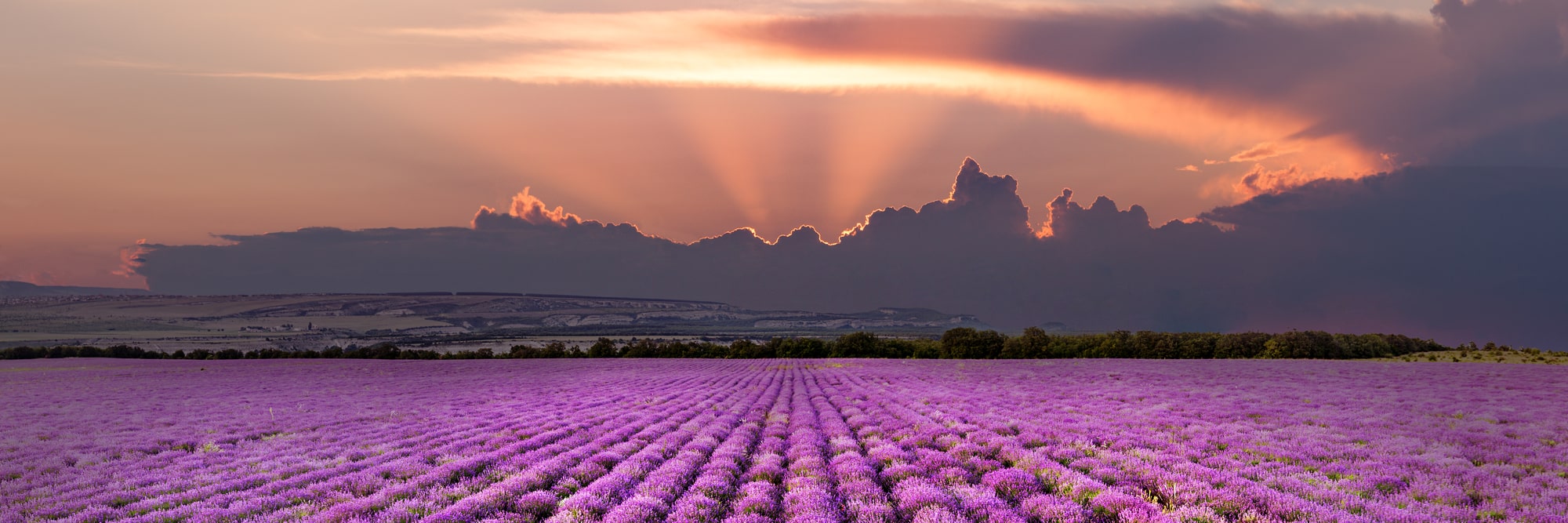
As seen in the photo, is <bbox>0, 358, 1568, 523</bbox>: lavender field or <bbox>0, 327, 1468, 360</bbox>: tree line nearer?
<bbox>0, 358, 1568, 523</bbox>: lavender field

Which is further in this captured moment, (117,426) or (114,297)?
(114,297)

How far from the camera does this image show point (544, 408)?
22.5 metres

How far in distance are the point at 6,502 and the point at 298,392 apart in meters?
26.1

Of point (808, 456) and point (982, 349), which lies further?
point (982, 349)

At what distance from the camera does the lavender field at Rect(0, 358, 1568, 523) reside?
8.23 meters

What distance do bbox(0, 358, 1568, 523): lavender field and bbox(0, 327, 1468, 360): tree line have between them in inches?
1870

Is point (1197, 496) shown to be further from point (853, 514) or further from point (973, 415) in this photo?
point (973, 415)

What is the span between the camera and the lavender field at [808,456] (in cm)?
823

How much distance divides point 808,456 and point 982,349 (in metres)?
77.5

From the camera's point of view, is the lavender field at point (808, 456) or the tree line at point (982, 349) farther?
the tree line at point (982, 349)


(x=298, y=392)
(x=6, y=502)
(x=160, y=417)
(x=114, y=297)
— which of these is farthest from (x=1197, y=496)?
(x=114, y=297)

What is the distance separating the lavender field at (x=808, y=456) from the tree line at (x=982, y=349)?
4749cm

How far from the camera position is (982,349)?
8444cm

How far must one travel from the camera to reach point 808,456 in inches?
467
